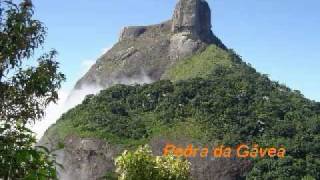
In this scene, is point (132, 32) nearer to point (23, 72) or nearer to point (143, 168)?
point (143, 168)

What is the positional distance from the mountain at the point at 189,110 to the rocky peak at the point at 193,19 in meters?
0.25

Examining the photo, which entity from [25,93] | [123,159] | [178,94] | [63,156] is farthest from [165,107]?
[25,93]

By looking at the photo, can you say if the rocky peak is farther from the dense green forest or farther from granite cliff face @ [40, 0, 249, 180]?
the dense green forest

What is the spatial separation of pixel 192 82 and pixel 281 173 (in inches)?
1366

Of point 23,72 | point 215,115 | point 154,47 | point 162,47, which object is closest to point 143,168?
point 23,72

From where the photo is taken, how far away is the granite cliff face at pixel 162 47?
420 ft

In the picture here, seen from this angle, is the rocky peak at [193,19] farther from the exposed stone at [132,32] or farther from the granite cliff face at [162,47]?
the exposed stone at [132,32]

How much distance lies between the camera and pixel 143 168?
2528 centimetres

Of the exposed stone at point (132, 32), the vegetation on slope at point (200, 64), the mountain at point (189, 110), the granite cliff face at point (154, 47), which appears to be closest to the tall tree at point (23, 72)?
the mountain at point (189, 110)

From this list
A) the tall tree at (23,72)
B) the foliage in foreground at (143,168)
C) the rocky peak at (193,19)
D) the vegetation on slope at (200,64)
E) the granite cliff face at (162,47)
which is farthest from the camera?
the rocky peak at (193,19)

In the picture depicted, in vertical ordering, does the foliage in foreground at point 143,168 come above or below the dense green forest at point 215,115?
below

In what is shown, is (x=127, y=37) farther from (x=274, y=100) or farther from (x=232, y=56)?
(x=274, y=100)

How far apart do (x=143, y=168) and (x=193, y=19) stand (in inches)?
4157

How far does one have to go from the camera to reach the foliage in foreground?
990 inches
